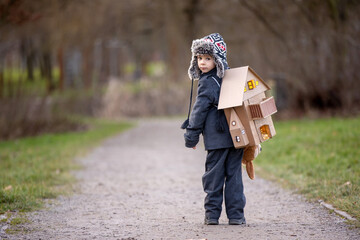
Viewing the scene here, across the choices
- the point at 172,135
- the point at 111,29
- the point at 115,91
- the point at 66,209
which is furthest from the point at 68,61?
the point at 66,209

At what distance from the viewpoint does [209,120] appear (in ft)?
17.4

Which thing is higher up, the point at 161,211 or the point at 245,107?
the point at 245,107

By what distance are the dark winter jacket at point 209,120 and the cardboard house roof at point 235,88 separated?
9 centimetres

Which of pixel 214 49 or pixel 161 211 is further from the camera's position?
pixel 161 211

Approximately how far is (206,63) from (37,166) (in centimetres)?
520

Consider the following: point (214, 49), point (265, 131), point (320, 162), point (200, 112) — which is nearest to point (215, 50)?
point (214, 49)

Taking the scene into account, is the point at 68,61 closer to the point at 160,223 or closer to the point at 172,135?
the point at 172,135

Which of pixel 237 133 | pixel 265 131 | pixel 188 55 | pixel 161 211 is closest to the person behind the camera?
pixel 237 133

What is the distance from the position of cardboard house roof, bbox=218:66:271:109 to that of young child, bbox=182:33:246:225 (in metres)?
0.08

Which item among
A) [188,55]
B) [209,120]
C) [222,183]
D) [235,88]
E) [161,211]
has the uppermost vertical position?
[188,55]

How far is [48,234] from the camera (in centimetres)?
496

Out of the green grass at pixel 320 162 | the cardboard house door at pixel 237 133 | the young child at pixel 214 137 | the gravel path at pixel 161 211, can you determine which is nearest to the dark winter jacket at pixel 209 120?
the young child at pixel 214 137

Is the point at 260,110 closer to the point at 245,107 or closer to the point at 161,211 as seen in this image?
the point at 245,107

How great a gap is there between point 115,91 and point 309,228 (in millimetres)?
20257
